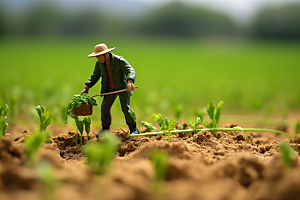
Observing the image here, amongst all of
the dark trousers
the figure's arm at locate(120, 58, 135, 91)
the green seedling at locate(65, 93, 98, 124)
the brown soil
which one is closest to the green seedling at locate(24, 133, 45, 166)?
the brown soil

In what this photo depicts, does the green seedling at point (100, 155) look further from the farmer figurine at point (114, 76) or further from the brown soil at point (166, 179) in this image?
the farmer figurine at point (114, 76)

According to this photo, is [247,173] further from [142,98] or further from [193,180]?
[142,98]

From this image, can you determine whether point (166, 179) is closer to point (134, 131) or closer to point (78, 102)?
point (134, 131)

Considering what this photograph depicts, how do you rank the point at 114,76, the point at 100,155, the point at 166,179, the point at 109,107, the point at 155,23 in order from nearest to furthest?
the point at 100,155
the point at 166,179
the point at 114,76
the point at 109,107
the point at 155,23

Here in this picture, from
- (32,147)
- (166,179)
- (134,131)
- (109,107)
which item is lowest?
(166,179)

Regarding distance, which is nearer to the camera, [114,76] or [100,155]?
[100,155]

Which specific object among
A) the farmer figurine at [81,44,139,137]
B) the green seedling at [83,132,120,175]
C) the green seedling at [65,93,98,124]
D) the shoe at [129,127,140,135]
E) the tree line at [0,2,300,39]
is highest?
the tree line at [0,2,300,39]

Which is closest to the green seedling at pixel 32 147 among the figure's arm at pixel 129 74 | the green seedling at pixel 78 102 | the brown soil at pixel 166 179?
the brown soil at pixel 166 179

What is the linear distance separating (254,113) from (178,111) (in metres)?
3.92

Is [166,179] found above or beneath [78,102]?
beneath

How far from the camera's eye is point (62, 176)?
5.94 ft

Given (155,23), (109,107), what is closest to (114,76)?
(109,107)

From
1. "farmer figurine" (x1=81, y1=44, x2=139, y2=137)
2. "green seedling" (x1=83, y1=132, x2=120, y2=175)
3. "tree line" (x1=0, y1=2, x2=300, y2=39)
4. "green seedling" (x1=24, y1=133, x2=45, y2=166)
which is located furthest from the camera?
"tree line" (x1=0, y1=2, x2=300, y2=39)

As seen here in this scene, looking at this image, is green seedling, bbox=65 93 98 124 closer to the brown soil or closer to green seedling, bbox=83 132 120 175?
the brown soil
